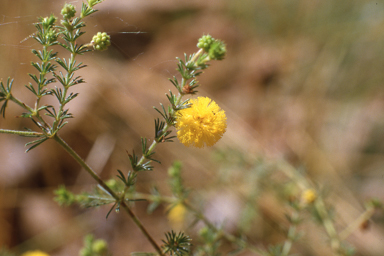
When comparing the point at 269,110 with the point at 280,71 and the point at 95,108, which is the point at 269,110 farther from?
the point at 95,108

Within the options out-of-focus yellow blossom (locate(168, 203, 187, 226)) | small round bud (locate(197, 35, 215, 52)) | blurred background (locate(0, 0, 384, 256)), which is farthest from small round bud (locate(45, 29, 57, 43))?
blurred background (locate(0, 0, 384, 256))

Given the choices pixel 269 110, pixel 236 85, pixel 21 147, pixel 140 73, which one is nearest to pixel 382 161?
pixel 269 110

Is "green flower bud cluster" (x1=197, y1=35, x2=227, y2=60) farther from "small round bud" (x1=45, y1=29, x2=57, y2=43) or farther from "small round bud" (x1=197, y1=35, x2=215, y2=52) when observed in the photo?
"small round bud" (x1=45, y1=29, x2=57, y2=43)

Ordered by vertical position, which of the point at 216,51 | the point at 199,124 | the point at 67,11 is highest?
the point at 67,11

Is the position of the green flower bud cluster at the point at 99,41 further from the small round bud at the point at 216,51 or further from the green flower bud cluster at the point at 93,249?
the green flower bud cluster at the point at 93,249

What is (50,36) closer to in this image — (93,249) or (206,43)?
(206,43)

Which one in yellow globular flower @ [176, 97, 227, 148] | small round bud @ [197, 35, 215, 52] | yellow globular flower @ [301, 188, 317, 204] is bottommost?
yellow globular flower @ [301, 188, 317, 204]

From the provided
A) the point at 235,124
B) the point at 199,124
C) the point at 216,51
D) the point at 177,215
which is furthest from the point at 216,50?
the point at 235,124
